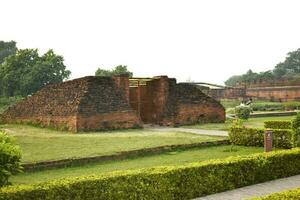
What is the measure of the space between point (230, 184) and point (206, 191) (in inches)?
22.8

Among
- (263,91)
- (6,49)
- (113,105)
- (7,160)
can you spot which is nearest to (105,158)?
(7,160)

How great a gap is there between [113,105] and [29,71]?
22.6 m

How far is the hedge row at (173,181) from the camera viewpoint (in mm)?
5879

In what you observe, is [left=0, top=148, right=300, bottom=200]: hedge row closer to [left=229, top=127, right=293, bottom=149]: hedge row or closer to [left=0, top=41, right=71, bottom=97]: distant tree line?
[left=229, top=127, right=293, bottom=149]: hedge row

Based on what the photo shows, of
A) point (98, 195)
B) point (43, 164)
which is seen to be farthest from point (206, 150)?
point (98, 195)

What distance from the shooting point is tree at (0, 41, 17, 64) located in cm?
5875

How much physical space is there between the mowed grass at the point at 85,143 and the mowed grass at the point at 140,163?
52cm

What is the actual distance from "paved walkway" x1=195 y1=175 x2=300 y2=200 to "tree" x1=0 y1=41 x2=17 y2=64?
182 ft

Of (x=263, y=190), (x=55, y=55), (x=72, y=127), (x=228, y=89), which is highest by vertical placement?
(x=55, y=55)

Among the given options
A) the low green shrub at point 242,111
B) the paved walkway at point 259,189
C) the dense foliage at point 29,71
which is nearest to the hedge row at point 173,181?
A: the paved walkway at point 259,189

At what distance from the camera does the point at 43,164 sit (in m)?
8.90

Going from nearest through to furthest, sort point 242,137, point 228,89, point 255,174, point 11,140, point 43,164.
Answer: point 11,140
point 255,174
point 43,164
point 242,137
point 228,89

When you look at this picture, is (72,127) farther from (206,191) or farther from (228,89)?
(228,89)

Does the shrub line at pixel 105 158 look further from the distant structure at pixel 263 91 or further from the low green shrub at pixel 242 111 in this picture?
the distant structure at pixel 263 91
